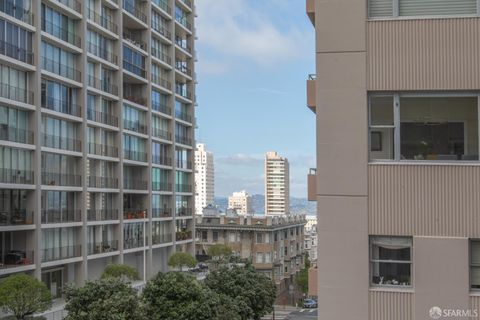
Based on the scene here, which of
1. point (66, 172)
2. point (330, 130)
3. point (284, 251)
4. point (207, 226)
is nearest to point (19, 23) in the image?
point (66, 172)

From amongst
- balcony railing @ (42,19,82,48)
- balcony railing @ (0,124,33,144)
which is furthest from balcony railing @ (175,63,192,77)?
balcony railing @ (0,124,33,144)

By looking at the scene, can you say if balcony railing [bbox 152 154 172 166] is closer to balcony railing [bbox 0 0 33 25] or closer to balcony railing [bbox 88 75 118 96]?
balcony railing [bbox 88 75 118 96]

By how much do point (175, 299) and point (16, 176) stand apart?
1574 cm

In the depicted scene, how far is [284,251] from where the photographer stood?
307 feet

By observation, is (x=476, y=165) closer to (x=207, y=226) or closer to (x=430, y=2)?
(x=430, y=2)

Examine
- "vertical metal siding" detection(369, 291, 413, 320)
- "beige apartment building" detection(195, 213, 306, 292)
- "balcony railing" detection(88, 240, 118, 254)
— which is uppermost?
"vertical metal siding" detection(369, 291, 413, 320)

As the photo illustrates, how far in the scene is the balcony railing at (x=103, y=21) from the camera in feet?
161

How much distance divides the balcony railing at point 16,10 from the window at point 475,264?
119 ft

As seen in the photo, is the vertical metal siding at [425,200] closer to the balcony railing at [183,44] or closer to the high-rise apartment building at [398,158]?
the high-rise apartment building at [398,158]

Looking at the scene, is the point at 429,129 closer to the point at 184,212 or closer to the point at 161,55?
the point at 161,55

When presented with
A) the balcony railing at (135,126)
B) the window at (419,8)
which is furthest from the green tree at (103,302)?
the balcony railing at (135,126)

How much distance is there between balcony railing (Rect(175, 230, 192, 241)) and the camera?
65838mm

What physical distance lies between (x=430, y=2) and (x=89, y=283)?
24.1 meters

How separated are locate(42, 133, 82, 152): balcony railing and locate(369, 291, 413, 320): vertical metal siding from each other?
36.9m
